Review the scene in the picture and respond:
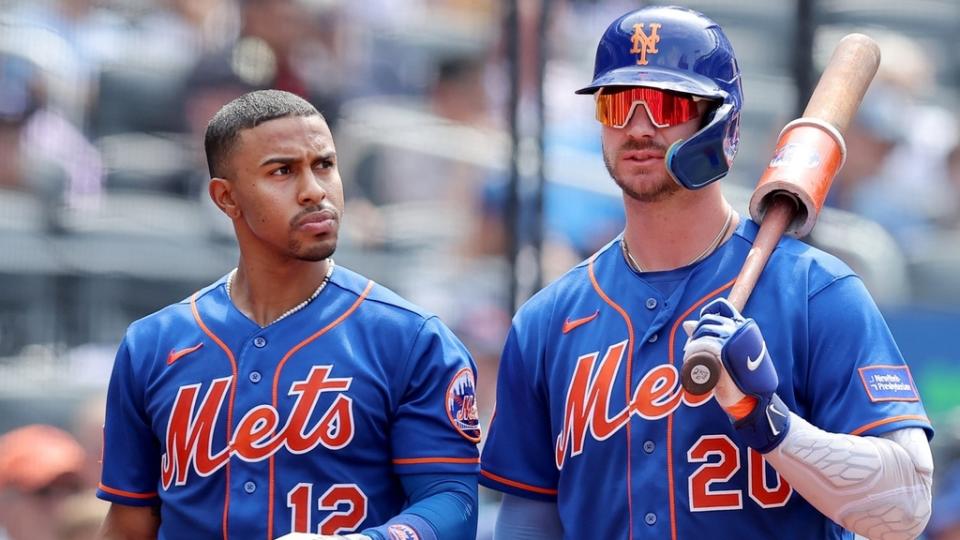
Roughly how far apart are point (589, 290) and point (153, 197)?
11.6 ft

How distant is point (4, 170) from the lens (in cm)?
607

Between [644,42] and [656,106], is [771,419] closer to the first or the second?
[656,106]

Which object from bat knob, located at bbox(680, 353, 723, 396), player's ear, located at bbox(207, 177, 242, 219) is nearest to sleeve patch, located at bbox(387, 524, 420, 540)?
bat knob, located at bbox(680, 353, 723, 396)

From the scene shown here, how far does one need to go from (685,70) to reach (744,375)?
24.3 inches

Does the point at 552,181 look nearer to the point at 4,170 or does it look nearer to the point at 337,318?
the point at 4,170

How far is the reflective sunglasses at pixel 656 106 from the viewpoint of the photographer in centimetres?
278

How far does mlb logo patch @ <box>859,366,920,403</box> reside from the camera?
2.64 meters

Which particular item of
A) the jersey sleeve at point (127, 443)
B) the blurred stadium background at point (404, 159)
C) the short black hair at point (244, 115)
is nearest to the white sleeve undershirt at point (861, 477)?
Result: the short black hair at point (244, 115)

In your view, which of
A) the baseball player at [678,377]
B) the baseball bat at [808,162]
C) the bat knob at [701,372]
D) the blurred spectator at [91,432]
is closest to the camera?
the bat knob at [701,372]

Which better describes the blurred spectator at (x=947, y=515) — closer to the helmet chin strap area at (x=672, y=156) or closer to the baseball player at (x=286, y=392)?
the baseball player at (x=286, y=392)

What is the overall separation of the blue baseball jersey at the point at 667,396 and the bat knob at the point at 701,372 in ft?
0.90

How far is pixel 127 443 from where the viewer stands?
310 cm

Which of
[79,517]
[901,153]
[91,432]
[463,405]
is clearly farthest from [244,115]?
[901,153]

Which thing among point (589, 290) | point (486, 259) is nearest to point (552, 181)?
point (486, 259)
